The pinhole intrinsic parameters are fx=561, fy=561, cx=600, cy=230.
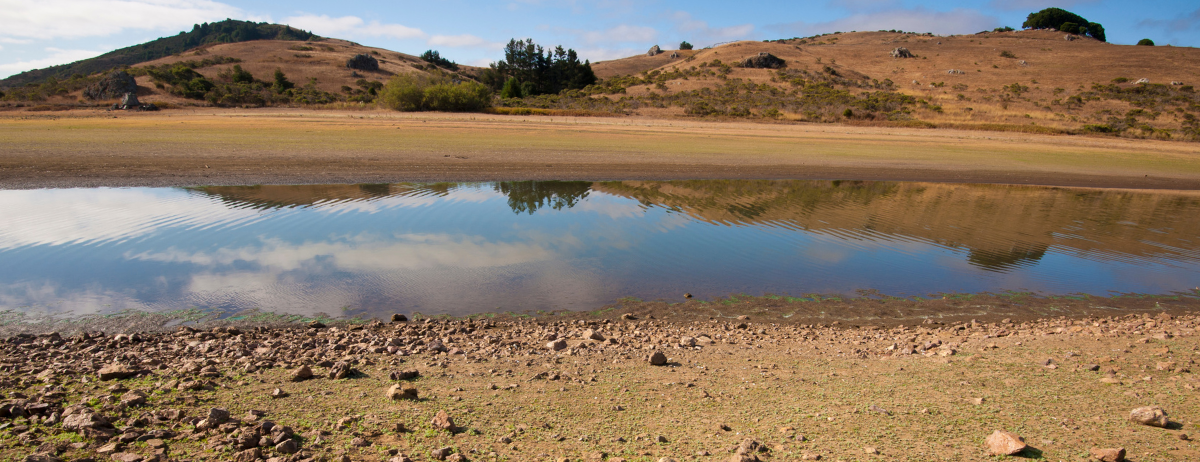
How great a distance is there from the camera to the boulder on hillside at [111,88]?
5910cm

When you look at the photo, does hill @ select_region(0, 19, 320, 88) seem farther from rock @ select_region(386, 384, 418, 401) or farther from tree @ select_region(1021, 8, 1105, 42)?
tree @ select_region(1021, 8, 1105, 42)

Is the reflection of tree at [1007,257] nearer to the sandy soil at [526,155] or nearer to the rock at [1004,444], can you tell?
the rock at [1004,444]

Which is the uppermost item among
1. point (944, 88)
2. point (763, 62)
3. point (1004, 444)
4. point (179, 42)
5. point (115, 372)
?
point (179, 42)

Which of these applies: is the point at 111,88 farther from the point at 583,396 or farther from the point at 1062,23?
the point at 1062,23

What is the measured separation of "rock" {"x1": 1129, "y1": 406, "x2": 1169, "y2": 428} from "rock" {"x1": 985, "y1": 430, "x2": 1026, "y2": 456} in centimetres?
87

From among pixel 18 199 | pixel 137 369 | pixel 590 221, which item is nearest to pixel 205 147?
pixel 18 199

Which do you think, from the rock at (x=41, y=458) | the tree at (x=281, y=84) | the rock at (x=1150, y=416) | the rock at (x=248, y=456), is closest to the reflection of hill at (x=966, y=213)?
the rock at (x=1150, y=416)

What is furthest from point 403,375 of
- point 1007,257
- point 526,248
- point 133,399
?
point 1007,257

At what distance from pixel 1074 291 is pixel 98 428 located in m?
11.2

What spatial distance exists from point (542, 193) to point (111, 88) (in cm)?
6821

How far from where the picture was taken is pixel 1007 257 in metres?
10.3

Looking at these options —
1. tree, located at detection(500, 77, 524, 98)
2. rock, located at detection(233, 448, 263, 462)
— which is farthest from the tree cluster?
rock, located at detection(233, 448, 263, 462)

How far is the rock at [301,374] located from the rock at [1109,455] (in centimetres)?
484

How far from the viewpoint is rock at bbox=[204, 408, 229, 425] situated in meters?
3.20
